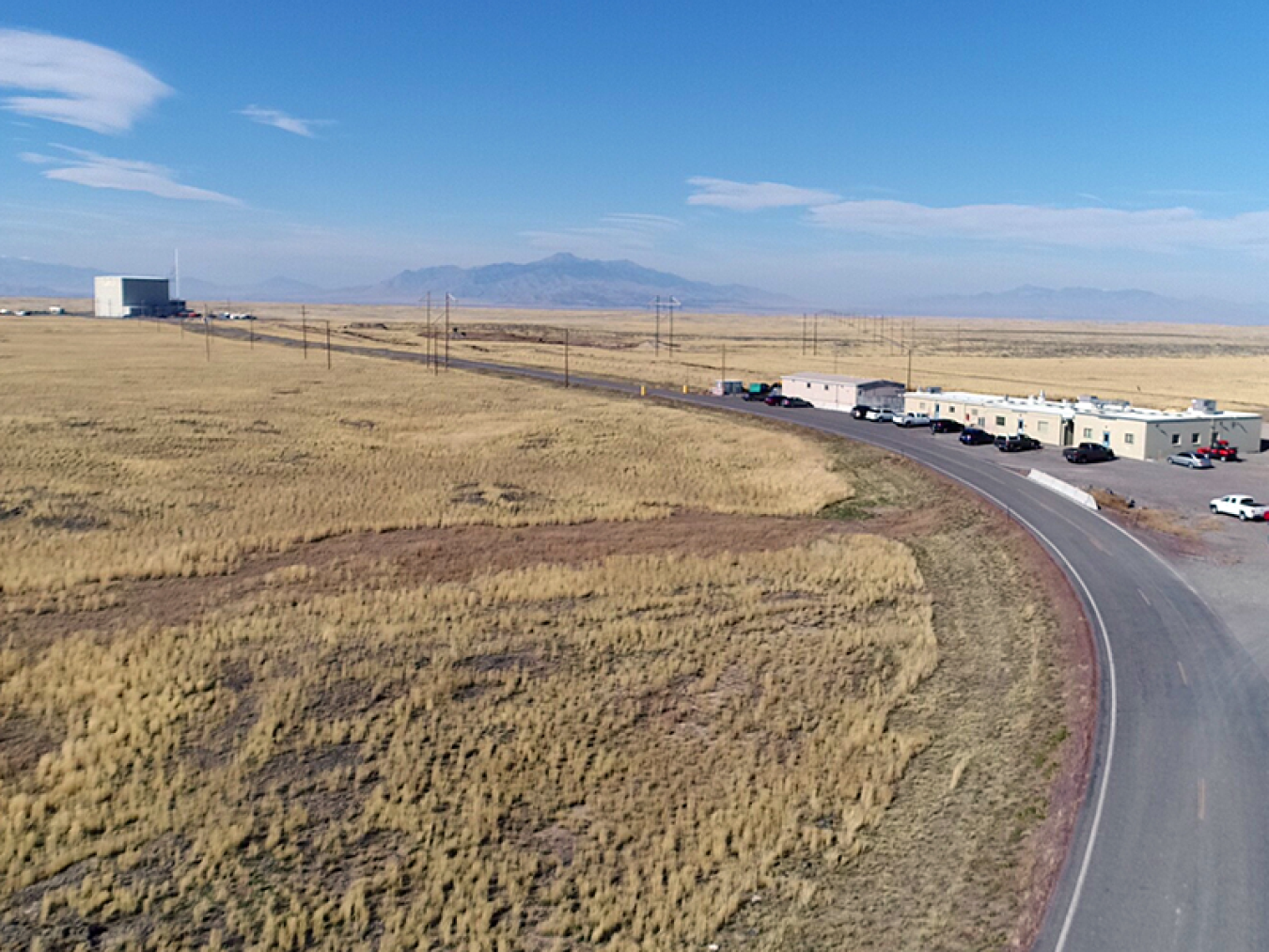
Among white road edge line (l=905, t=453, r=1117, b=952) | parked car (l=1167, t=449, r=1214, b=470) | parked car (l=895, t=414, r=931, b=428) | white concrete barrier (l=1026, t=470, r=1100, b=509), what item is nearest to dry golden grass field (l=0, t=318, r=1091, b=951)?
white road edge line (l=905, t=453, r=1117, b=952)

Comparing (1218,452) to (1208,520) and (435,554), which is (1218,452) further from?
(435,554)

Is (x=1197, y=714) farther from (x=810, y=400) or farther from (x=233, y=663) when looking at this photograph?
(x=810, y=400)

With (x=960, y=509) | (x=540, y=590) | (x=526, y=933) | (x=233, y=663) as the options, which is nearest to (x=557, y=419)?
(x=960, y=509)

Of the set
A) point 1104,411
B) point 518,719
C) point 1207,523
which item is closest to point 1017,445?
point 1104,411

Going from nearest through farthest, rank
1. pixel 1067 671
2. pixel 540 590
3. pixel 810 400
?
pixel 1067 671 < pixel 540 590 < pixel 810 400

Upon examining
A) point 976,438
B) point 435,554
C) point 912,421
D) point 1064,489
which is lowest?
point 435,554

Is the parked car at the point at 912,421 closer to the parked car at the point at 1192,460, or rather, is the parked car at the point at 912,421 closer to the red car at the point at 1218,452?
the parked car at the point at 1192,460
